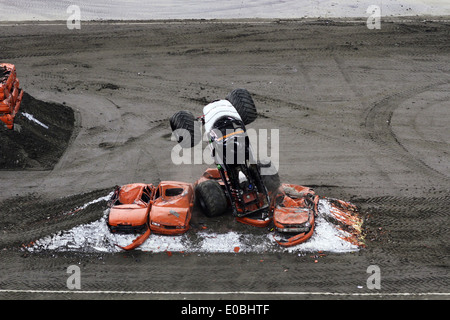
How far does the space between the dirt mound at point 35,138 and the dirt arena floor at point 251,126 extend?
9 cm

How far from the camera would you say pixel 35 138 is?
17312 mm

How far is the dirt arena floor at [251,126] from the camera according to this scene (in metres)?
12.0

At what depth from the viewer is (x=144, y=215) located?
1284cm

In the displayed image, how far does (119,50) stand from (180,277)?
15.5 meters

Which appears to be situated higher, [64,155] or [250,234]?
[64,155]

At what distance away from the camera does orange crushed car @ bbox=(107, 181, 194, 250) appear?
502 inches

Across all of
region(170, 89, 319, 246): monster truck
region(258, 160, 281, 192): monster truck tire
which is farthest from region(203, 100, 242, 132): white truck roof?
region(258, 160, 281, 192): monster truck tire

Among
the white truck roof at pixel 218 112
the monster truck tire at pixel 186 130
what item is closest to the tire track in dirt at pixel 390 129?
the white truck roof at pixel 218 112

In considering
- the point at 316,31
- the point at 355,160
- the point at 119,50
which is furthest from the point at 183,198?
the point at 316,31

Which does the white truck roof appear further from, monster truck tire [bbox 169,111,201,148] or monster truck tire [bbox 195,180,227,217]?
monster truck tire [bbox 195,180,227,217]

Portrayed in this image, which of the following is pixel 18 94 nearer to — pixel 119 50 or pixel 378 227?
pixel 119 50

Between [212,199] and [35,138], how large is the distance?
25.0ft

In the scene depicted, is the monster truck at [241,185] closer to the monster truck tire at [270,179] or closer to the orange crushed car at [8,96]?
the monster truck tire at [270,179]

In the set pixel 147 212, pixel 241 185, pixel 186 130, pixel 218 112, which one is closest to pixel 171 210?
pixel 147 212
